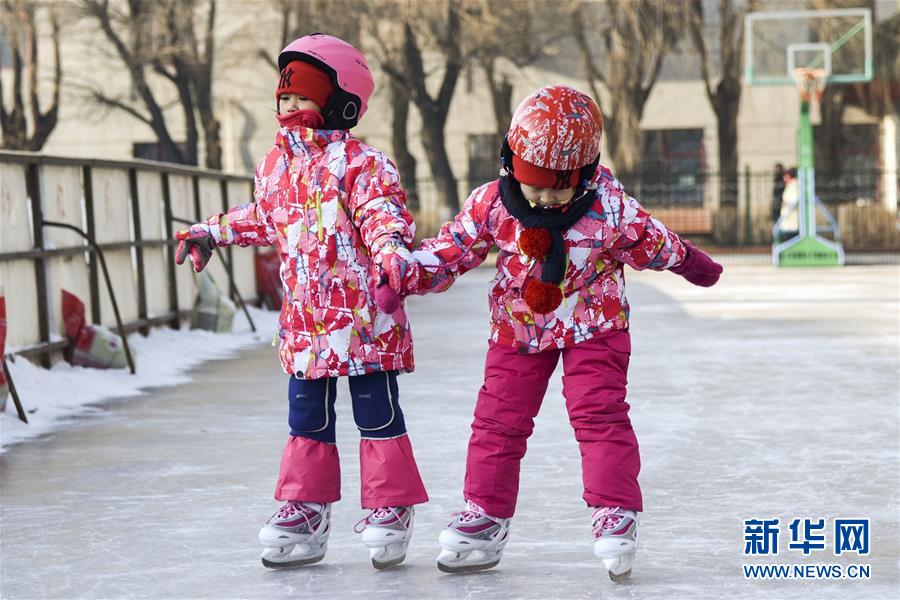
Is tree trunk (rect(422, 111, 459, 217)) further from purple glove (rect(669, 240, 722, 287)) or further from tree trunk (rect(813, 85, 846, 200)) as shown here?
purple glove (rect(669, 240, 722, 287))

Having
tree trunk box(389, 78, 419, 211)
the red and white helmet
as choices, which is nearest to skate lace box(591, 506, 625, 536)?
the red and white helmet

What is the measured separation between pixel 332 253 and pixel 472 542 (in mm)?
864

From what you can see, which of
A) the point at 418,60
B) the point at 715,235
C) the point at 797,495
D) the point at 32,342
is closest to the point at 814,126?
the point at 715,235

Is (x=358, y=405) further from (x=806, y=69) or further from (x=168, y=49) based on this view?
(x=168, y=49)

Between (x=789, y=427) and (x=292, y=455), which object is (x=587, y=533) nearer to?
(x=292, y=455)

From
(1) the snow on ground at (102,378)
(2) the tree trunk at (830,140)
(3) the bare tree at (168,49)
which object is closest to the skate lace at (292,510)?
(1) the snow on ground at (102,378)

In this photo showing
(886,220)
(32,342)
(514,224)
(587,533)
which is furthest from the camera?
(886,220)

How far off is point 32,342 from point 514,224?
5102 mm

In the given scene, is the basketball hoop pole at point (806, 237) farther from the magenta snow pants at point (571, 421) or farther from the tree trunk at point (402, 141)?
the magenta snow pants at point (571, 421)

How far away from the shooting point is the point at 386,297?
3.85 metres

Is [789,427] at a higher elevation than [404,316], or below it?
below

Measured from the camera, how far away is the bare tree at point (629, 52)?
87.0 ft

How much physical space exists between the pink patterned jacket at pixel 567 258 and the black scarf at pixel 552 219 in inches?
1.2

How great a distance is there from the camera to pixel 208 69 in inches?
1072
